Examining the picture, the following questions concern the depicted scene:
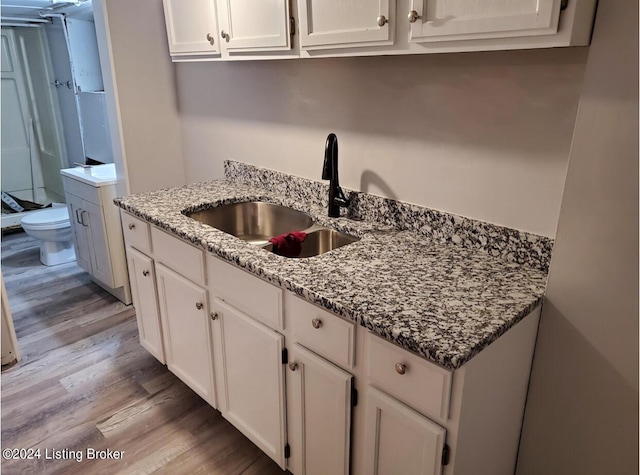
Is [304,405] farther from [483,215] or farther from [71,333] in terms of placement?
[71,333]

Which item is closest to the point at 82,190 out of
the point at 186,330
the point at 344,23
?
the point at 186,330

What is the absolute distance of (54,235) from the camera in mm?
3572

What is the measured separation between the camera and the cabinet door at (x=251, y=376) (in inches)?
61.6

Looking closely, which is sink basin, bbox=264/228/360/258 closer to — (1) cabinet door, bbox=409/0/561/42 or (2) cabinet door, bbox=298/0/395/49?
(2) cabinet door, bbox=298/0/395/49

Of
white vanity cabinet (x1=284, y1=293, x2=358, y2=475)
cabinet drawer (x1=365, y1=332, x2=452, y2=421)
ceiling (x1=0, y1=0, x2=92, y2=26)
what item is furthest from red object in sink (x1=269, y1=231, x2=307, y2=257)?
ceiling (x1=0, y1=0, x2=92, y2=26)

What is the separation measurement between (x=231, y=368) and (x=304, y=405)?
1.36 feet

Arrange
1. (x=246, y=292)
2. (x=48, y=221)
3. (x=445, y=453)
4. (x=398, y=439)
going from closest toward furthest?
(x=445, y=453) → (x=398, y=439) → (x=246, y=292) → (x=48, y=221)

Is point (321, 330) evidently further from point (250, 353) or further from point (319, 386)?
point (250, 353)

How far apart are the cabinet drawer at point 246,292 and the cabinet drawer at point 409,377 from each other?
0.38 m

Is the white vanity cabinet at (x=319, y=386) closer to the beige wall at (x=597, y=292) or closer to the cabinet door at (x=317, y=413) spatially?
the cabinet door at (x=317, y=413)

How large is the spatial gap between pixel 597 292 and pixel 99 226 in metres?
2.73

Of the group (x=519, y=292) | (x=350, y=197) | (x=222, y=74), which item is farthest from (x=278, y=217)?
(x=519, y=292)

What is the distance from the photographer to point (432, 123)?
1.62 metres

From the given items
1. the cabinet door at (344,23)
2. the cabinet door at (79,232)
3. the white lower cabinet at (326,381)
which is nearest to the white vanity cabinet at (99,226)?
the cabinet door at (79,232)
